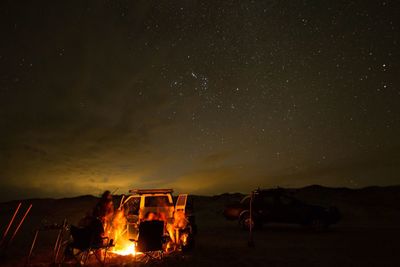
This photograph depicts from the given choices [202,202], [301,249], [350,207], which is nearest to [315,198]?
[350,207]

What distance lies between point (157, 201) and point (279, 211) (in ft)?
25.2

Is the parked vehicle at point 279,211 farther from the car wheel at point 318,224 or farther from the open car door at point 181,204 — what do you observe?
the open car door at point 181,204

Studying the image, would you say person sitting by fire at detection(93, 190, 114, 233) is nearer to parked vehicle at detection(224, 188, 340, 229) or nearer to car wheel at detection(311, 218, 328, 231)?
parked vehicle at detection(224, 188, 340, 229)

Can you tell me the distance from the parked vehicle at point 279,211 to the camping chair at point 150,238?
841 centimetres

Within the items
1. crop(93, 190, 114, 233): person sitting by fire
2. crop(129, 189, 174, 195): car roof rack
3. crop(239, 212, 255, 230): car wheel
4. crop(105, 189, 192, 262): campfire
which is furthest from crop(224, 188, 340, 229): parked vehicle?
crop(93, 190, 114, 233): person sitting by fire

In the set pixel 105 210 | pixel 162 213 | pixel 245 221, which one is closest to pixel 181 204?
pixel 162 213

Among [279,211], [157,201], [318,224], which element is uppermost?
[279,211]

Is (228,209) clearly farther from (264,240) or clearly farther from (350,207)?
(350,207)

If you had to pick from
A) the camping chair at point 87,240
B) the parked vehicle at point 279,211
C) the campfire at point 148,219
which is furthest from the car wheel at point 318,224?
the camping chair at point 87,240

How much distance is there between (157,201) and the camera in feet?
34.5

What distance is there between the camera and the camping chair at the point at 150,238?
8781 millimetres

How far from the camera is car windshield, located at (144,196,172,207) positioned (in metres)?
10.5

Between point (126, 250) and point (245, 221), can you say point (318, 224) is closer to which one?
point (245, 221)

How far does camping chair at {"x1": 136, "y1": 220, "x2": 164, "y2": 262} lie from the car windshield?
1.46m
